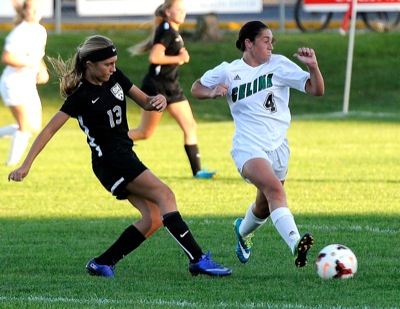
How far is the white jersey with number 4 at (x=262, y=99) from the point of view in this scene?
809 centimetres

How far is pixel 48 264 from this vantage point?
8273mm

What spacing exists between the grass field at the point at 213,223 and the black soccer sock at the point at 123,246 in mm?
147

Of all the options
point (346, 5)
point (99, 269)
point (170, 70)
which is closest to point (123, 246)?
point (99, 269)

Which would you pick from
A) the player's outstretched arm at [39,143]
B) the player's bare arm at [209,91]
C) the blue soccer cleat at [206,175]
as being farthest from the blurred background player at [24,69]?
the player's outstretched arm at [39,143]

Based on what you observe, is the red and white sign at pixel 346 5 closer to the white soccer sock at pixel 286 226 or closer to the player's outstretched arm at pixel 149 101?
the player's outstretched arm at pixel 149 101

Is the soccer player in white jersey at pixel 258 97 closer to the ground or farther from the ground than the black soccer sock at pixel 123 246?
farther from the ground

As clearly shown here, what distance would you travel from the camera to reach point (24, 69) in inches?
581

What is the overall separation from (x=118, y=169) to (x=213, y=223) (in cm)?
291

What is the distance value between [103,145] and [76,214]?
3559 mm

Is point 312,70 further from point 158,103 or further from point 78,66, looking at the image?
point 78,66

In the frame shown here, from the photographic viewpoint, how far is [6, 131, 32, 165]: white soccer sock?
14.8 m

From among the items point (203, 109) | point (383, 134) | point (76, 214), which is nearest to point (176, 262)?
point (76, 214)

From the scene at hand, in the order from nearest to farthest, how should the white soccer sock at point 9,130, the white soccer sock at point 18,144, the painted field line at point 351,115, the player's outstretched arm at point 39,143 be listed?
1. the player's outstretched arm at point 39,143
2. the white soccer sock at point 18,144
3. the white soccer sock at point 9,130
4. the painted field line at point 351,115

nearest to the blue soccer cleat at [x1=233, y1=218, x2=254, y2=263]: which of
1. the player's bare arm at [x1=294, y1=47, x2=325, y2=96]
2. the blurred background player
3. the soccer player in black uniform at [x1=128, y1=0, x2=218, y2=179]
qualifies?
the player's bare arm at [x1=294, y1=47, x2=325, y2=96]
